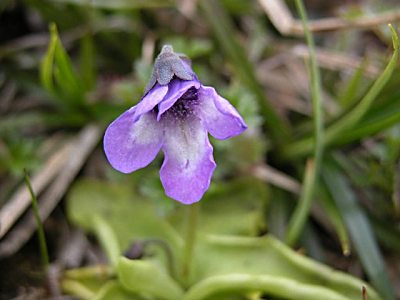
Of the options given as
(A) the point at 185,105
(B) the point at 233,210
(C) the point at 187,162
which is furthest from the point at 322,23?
(C) the point at 187,162

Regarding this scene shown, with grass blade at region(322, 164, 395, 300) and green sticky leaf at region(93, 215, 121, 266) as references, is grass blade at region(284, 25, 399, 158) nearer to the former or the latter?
grass blade at region(322, 164, 395, 300)

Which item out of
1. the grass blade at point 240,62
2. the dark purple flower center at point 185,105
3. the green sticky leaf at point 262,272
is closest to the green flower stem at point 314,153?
the green sticky leaf at point 262,272

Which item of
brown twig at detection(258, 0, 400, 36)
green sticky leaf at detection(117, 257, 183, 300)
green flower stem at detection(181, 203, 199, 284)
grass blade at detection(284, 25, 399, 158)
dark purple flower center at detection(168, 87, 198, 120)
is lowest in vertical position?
green sticky leaf at detection(117, 257, 183, 300)

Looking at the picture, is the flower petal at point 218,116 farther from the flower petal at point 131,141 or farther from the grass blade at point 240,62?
the grass blade at point 240,62

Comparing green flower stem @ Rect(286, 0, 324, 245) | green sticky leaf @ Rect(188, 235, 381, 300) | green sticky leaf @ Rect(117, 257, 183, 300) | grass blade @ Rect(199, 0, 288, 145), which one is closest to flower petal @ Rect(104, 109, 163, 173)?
green sticky leaf @ Rect(117, 257, 183, 300)

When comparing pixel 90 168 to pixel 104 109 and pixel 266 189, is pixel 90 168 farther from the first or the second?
pixel 266 189

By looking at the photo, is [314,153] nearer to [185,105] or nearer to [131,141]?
[185,105]
